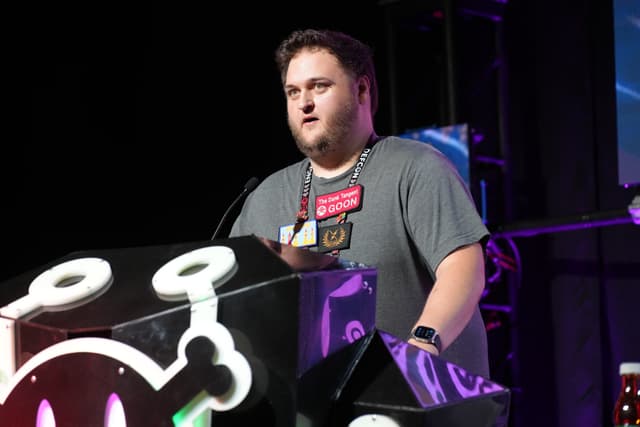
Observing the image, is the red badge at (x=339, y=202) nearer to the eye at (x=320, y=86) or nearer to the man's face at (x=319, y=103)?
the man's face at (x=319, y=103)

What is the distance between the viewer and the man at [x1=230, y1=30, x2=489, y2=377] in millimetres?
1791

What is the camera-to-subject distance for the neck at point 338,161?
214 cm

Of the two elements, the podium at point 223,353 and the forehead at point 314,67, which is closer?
the podium at point 223,353

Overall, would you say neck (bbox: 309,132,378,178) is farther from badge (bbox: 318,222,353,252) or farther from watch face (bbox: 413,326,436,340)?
watch face (bbox: 413,326,436,340)

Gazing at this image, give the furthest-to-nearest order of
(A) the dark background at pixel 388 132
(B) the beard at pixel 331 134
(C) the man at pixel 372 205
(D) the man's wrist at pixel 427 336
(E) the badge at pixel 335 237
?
(A) the dark background at pixel 388 132, (B) the beard at pixel 331 134, (E) the badge at pixel 335 237, (C) the man at pixel 372 205, (D) the man's wrist at pixel 427 336

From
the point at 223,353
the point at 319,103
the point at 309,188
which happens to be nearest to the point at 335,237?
the point at 309,188

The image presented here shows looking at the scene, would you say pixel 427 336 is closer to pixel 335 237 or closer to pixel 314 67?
pixel 335 237

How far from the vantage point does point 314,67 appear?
2119 millimetres

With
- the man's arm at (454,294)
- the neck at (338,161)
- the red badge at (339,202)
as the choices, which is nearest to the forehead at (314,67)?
the neck at (338,161)

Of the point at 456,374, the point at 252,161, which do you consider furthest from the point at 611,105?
the point at 456,374

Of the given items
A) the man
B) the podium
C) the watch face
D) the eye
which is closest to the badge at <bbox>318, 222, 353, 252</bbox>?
the man

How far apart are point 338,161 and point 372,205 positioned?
20 centimetres

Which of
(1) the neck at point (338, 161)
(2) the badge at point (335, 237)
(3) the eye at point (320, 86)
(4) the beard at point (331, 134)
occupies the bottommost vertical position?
(2) the badge at point (335, 237)

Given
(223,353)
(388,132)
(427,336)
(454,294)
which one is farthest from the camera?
(388,132)
